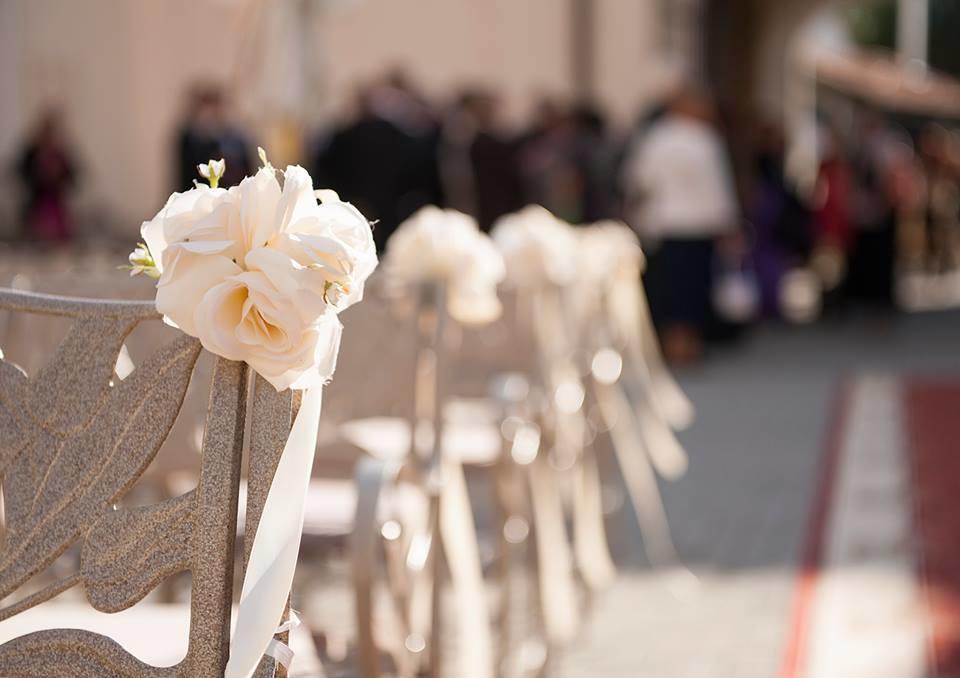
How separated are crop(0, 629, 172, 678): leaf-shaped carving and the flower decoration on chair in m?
0.24

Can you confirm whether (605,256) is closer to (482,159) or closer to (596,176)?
(482,159)

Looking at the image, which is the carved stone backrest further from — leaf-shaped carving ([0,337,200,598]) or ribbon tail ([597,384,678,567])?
ribbon tail ([597,384,678,567])

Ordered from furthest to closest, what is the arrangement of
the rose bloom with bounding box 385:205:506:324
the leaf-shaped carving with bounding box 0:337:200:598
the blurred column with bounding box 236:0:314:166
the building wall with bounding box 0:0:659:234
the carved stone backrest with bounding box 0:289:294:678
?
the building wall with bounding box 0:0:659:234 < the blurred column with bounding box 236:0:314:166 < the rose bloom with bounding box 385:205:506:324 < the leaf-shaped carving with bounding box 0:337:200:598 < the carved stone backrest with bounding box 0:289:294:678

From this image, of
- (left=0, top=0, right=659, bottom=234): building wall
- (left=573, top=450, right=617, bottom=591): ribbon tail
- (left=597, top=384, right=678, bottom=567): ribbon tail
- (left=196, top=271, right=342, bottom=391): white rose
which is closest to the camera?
(left=196, top=271, right=342, bottom=391): white rose

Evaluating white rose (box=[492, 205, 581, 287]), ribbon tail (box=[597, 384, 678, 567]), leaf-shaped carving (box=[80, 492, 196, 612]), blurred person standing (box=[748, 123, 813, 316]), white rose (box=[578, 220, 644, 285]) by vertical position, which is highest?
leaf-shaped carving (box=[80, 492, 196, 612])

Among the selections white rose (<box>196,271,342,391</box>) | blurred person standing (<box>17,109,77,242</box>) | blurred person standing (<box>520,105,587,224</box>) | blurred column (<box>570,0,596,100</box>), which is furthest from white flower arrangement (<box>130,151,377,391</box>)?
blurred column (<box>570,0,596,100</box>)

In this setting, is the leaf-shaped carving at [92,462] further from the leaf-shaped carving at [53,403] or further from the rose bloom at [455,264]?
the rose bloom at [455,264]

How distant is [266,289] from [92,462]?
0.42 metres

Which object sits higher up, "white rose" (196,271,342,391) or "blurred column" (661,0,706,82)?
"white rose" (196,271,342,391)

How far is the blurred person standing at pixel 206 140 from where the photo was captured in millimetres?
13367

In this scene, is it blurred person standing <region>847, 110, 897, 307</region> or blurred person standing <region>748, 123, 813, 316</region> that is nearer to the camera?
blurred person standing <region>847, 110, 897, 307</region>

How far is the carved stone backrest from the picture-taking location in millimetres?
1983

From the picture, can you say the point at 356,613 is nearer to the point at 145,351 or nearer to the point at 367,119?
the point at 145,351

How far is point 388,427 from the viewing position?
467 cm
